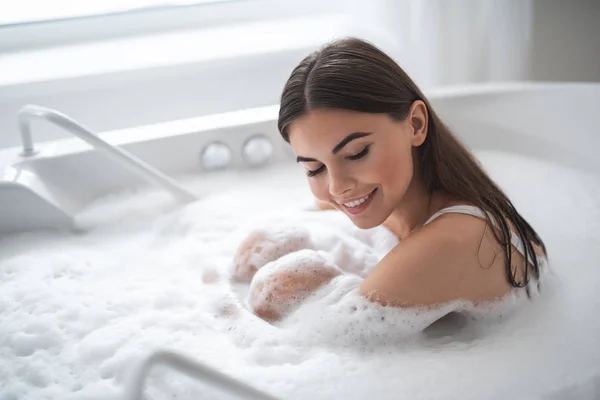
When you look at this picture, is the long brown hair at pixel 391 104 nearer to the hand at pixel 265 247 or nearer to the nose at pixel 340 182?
the nose at pixel 340 182

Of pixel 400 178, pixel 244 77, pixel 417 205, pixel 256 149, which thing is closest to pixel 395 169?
pixel 400 178

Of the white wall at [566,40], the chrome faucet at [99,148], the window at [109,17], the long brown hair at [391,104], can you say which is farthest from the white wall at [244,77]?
the long brown hair at [391,104]

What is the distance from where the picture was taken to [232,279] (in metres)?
1.61

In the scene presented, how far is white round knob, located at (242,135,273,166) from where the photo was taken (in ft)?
6.66

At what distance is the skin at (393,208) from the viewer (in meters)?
1.25

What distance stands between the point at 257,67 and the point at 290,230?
1.17 m

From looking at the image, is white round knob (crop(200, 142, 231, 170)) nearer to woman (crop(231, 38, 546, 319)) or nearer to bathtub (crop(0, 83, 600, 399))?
bathtub (crop(0, 83, 600, 399))

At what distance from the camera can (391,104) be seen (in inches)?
49.9

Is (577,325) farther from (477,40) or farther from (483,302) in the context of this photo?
(477,40)

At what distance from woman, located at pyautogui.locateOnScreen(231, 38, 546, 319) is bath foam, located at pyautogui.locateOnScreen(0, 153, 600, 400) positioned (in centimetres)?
7

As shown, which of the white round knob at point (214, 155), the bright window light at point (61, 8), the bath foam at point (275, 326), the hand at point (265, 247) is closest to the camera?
the bath foam at point (275, 326)

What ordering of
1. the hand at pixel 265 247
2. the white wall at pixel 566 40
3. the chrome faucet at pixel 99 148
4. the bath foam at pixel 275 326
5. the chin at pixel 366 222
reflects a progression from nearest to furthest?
the bath foam at pixel 275 326 < the chin at pixel 366 222 < the hand at pixel 265 247 < the chrome faucet at pixel 99 148 < the white wall at pixel 566 40

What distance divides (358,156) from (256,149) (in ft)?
2.60

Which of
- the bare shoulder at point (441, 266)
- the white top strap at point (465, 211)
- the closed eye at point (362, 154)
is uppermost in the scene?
the closed eye at point (362, 154)
